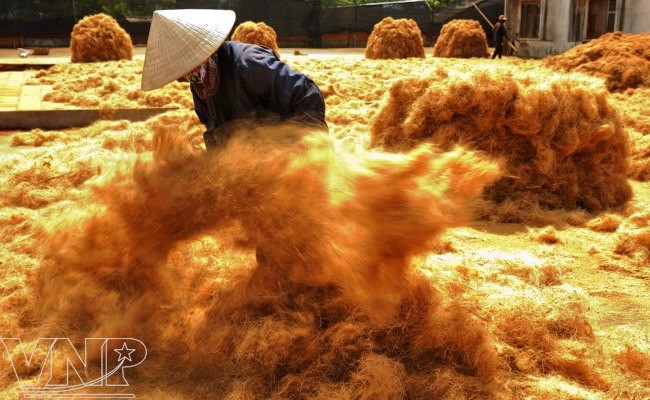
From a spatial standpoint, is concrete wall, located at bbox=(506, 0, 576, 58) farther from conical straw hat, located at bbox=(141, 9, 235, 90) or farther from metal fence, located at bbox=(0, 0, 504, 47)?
conical straw hat, located at bbox=(141, 9, 235, 90)

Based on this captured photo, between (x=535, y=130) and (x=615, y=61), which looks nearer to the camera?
(x=535, y=130)

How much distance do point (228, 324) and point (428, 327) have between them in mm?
792

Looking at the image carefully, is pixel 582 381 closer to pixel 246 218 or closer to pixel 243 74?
pixel 246 218

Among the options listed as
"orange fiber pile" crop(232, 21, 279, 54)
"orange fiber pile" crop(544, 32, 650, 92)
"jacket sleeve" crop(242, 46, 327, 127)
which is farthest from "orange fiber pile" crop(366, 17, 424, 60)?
"jacket sleeve" crop(242, 46, 327, 127)

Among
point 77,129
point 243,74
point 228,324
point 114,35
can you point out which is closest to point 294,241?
point 228,324

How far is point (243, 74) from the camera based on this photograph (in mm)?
2527

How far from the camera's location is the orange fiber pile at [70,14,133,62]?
12672mm

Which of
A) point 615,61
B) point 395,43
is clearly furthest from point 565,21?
point 615,61

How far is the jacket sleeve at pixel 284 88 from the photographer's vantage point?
2488mm

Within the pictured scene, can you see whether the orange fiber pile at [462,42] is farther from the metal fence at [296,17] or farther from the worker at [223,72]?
the worker at [223,72]

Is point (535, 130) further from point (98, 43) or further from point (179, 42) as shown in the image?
point (98, 43)

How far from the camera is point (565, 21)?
1686 cm

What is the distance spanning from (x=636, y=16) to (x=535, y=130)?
12859 mm

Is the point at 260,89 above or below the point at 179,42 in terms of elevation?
below
